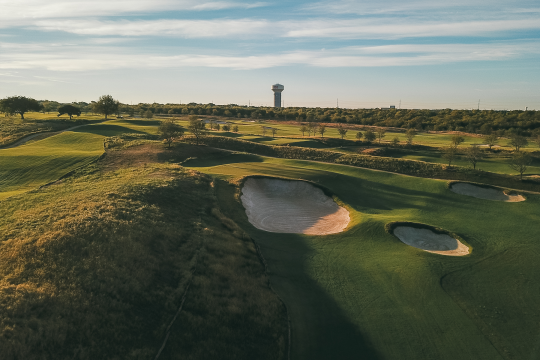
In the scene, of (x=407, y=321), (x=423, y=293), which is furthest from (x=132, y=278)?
(x=423, y=293)

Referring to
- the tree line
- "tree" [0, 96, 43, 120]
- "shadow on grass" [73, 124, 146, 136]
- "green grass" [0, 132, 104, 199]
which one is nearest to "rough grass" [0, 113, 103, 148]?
"shadow on grass" [73, 124, 146, 136]

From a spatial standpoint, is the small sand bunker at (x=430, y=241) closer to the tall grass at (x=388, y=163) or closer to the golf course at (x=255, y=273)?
the golf course at (x=255, y=273)

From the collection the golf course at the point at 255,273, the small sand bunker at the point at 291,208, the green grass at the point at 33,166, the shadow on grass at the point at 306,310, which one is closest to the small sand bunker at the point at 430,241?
the golf course at the point at 255,273

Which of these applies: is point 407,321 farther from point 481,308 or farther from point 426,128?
point 426,128

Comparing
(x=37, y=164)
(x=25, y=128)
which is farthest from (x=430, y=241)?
(x=25, y=128)

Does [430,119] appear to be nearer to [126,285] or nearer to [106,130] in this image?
[106,130]

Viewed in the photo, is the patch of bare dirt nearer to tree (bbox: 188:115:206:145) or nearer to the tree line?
tree (bbox: 188:115:206:145)
